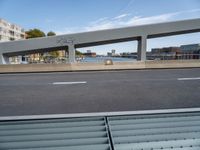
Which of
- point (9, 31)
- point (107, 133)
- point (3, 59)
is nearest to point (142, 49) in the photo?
point (3, 59)

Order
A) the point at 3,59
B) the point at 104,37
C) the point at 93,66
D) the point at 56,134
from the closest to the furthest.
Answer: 1. the point at 56,134
2. the point at 93,66
3. the point at 104,37
4. the point at 3,59

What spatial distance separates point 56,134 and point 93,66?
42.3 feet

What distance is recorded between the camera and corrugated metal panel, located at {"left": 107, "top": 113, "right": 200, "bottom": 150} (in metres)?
2.81

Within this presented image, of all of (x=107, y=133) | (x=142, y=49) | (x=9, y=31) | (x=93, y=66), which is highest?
(x=9, y=31)

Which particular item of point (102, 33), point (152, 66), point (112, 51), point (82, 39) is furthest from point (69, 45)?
point (152, 66)

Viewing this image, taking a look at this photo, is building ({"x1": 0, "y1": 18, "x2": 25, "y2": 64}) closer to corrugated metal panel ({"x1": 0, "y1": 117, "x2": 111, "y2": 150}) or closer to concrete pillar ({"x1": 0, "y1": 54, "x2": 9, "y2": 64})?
concrete pillar ({"x1": 0, "y1": 54, "x2": 9, "y2": 64})

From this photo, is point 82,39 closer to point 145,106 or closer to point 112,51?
point 112,51

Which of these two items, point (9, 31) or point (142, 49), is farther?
point (9, 31)

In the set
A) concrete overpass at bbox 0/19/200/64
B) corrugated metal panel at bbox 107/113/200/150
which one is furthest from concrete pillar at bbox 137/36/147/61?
corrugated metal panel at bbox 107/113/200/150

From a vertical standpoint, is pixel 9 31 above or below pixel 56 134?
above

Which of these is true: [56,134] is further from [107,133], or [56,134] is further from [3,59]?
[3,59]

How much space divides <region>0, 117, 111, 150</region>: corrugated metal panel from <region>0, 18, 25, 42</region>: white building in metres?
71.3

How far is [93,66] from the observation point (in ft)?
51.9

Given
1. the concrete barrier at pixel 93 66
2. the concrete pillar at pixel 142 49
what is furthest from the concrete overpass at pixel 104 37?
the concrete barrier at pixel 93 66
